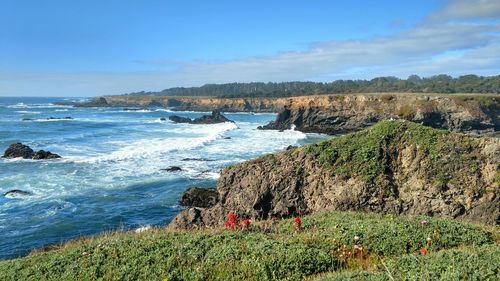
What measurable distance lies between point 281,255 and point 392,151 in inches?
365

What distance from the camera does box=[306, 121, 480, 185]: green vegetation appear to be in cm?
1525

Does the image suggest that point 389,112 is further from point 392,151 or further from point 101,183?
point 392,151

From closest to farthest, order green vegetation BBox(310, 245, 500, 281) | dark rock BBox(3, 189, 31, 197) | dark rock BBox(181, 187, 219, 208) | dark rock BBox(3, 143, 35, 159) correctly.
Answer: green vegetation BBox(310, 245, 500, 281) < dark rock BBox(181, 187, 219, 208) < dark rock BBox(3, 189, 31, 197) < dark rock BBox(3, 143, 35, 159)

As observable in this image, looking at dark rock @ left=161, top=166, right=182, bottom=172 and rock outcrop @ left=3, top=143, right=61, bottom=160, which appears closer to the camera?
dark rock @ left=161, top=166, right=182, bottom=172

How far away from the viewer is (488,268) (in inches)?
267

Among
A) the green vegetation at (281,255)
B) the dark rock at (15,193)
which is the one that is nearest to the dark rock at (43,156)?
the dark rock at (15,193)

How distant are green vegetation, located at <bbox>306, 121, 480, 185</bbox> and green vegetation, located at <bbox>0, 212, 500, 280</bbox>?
16.3 feet

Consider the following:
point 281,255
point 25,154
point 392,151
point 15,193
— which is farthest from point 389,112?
point 281,255

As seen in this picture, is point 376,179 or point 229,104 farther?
point 229,104

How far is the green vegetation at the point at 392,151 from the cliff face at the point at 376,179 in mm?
32

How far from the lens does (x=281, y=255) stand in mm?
8273

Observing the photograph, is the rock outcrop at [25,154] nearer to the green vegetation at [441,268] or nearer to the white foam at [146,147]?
the white foam at [146,147]

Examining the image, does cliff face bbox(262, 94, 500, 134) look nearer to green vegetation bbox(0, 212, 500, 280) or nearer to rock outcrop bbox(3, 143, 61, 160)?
rock outcrop bbox(3, 143, 61, 160)

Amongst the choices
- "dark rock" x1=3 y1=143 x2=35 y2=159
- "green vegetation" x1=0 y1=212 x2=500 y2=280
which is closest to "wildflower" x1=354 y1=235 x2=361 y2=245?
"green vegetation" x1=0 y1=212 x2=500 y2=280
